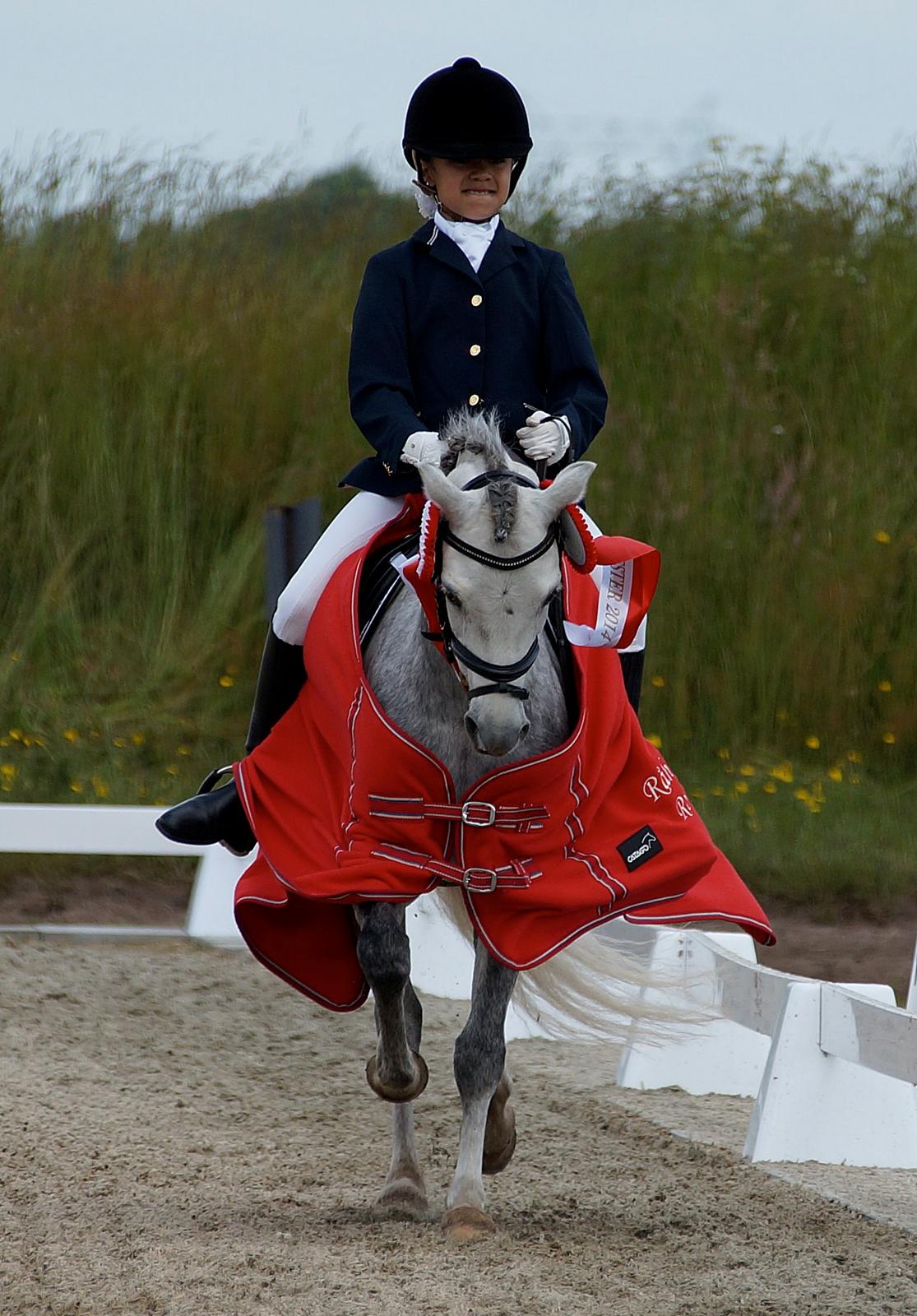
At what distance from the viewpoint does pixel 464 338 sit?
4.21 m

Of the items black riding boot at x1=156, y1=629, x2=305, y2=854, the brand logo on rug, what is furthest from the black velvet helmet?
the brand logo on rug

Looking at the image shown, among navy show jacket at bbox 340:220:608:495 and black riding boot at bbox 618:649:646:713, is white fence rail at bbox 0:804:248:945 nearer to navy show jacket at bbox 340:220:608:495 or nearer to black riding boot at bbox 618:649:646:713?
black riding boot at bbox 618:649:646:713

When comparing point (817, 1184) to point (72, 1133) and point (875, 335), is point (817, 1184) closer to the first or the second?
point (72, 1133)

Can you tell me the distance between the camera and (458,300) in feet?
13.8

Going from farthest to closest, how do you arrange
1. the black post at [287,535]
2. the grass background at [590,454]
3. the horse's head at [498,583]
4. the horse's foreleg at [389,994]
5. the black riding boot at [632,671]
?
1. the grass background at [590,454]
2. the black post at [287,535]
3. the black riding boot at [632,671]
4. the horse's foreleg at [389,994]
5. the horse's head at [498,583]

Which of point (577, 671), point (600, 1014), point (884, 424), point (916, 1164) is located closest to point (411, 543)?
point (577, 671)

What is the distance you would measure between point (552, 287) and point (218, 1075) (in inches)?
107

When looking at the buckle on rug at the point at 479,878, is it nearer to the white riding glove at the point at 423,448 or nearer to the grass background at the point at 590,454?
the white riding glove at the point at 423,448

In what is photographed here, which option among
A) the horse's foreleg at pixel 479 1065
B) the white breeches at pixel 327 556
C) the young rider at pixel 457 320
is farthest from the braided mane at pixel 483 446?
the horse's foreleg at pixel 479 1065

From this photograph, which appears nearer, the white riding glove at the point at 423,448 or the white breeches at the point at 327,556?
the white riding glove at the point at 423,448

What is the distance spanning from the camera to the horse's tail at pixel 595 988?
4613mm

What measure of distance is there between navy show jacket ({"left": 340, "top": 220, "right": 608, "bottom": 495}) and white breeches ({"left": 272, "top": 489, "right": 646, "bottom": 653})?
0.34 feet

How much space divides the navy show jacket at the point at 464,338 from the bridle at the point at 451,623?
0.58 metres

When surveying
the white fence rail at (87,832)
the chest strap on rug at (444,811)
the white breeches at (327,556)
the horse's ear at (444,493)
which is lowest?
the white fence rail at (87,832)
